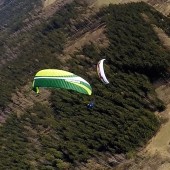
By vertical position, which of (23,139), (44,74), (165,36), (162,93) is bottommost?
(23,139)

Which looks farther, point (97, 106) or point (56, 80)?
point (97, 106)

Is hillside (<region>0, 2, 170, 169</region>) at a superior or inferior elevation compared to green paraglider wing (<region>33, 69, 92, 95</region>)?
inferior

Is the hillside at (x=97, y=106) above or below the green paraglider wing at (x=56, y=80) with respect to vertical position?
below

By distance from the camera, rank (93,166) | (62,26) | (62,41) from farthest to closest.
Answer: (62,26) < (62,41) < (93,166)

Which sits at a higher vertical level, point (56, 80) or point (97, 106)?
point (56, 80)

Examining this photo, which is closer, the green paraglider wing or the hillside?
the green paraglider wing

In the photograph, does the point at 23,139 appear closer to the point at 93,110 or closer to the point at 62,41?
the point at 93,110

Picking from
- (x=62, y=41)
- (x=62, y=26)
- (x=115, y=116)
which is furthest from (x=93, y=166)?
(x=62, y=26)

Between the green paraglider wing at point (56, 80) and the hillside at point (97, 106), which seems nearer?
the green paraglider wing at point (56, 80)
